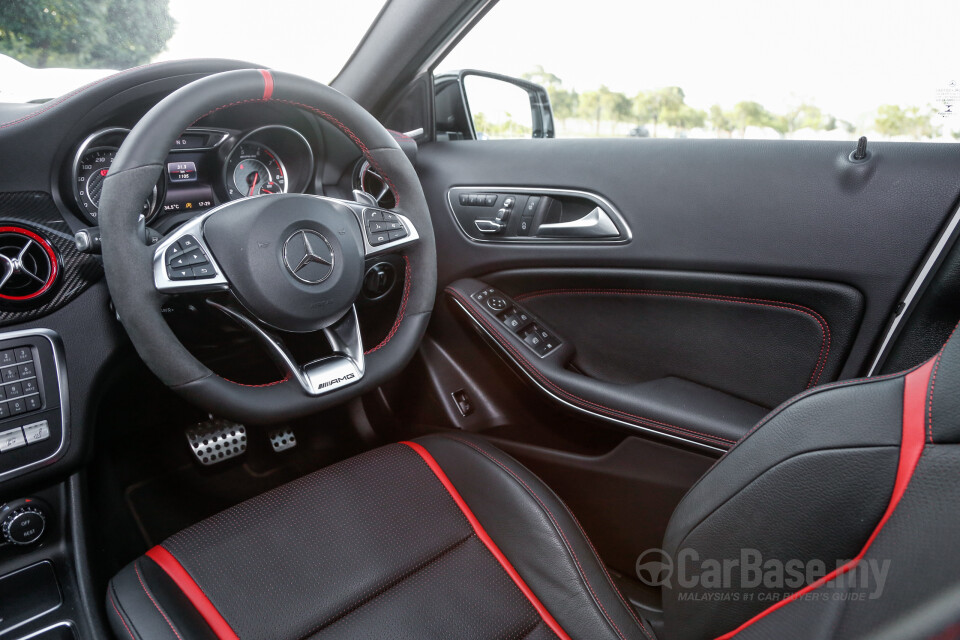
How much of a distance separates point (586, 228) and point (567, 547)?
76 cm

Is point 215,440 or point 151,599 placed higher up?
point 151,599

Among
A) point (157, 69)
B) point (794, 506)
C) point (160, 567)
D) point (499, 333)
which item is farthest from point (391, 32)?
point (794, 506)

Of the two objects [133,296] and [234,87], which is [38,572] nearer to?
[133,296]

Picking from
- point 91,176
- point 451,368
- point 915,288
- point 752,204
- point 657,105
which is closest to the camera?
point 91,176

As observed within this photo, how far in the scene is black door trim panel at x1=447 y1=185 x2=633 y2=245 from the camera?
4.86ft

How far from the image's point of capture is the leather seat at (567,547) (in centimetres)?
54

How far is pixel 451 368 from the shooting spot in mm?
1711

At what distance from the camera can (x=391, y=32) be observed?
4.81 feet

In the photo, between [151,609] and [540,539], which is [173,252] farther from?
[540,539]

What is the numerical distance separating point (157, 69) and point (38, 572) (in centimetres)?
84

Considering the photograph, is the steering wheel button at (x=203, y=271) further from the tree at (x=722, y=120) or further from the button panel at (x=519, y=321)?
the tree at (x=722, y=120)

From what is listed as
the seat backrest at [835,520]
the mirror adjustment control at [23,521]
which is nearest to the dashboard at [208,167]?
the mirror adjustment control at [23,521]

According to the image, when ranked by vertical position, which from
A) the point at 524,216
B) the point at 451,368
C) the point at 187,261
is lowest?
the point at 451,368

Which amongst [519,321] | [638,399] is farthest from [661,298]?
[519,321]
